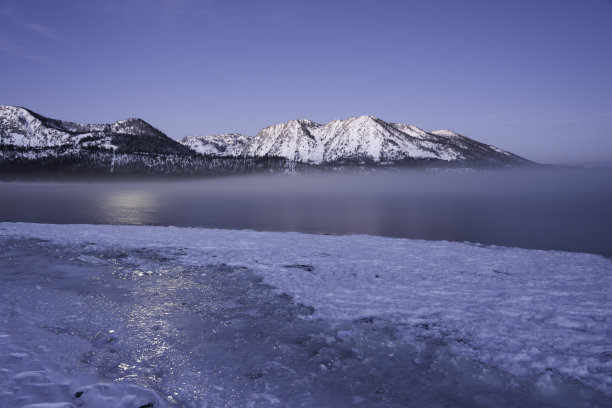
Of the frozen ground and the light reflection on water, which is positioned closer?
the frozen ground

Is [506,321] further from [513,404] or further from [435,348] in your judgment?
[513,404]

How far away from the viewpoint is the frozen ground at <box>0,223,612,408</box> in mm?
5539

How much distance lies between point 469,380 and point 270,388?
3169 millimetres

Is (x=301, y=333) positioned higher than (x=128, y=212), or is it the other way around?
(x=301, y=333)

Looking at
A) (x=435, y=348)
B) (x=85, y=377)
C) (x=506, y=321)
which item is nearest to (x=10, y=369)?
(x=85, y=377)

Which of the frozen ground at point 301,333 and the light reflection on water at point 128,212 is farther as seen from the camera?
the light reflection on water at point 128,212

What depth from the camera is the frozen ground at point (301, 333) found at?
554cm

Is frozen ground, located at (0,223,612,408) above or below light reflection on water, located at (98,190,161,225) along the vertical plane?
above

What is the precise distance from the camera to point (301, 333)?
25.5 feet

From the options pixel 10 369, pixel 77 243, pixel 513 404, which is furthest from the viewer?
pixel 77 243

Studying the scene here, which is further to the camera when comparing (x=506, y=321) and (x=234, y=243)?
(x=234, y=243)

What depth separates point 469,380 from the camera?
5.99 meters

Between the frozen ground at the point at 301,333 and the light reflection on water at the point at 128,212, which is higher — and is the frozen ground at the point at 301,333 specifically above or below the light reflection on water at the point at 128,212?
above

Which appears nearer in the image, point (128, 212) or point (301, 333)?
point (301, 333)
